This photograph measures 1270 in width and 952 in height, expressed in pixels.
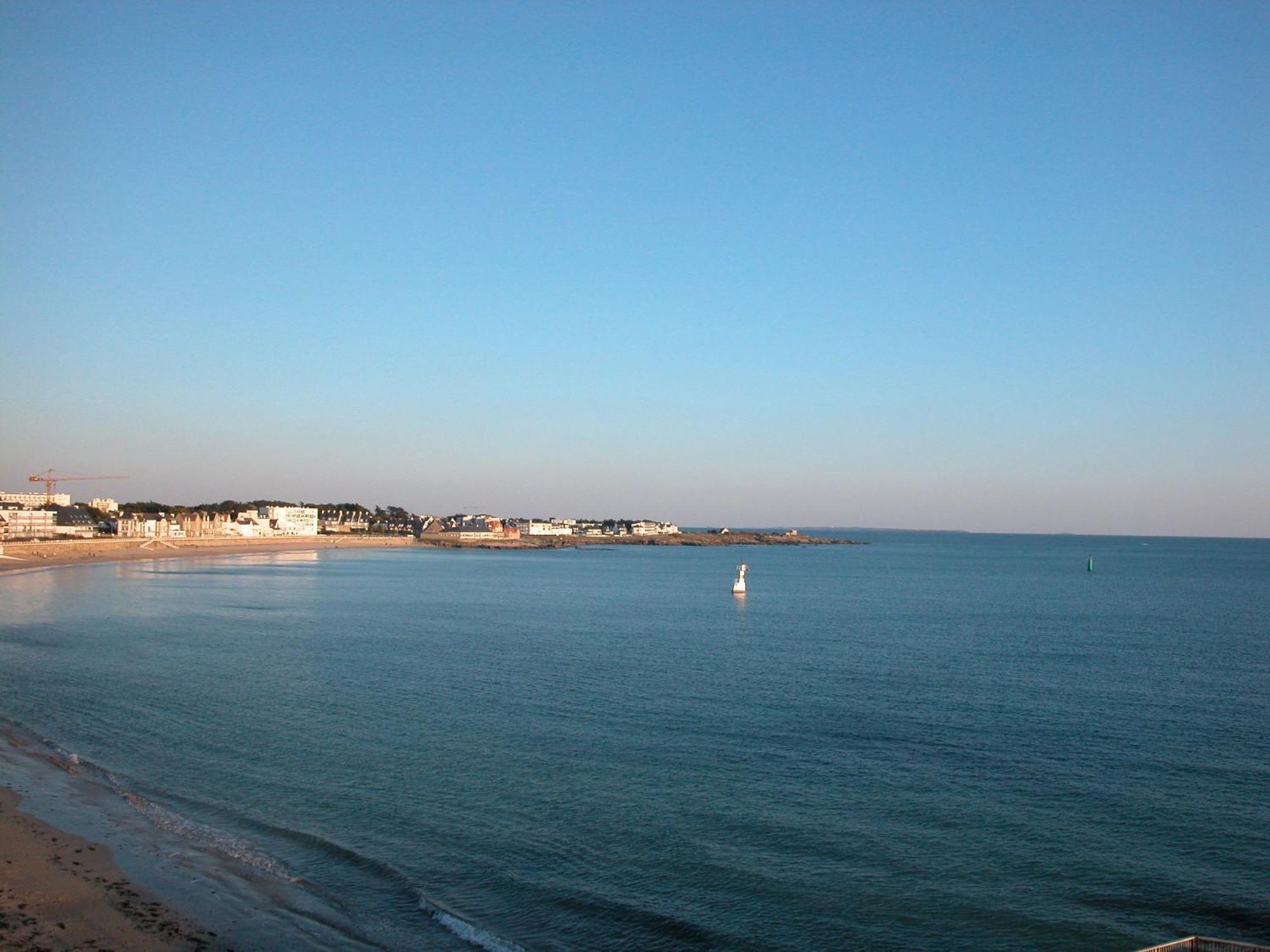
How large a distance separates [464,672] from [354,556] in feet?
306

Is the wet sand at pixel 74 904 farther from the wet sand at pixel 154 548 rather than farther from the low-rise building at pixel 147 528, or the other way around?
the low-rise building at pixel 147 528

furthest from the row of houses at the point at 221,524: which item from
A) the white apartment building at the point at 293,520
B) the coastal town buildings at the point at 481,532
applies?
the coastal town buildings at the point at 481,532

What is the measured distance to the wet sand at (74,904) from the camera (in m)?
10.0

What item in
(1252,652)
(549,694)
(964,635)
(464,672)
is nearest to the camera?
(549,694)

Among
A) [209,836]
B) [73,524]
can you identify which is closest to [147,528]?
[73,524]

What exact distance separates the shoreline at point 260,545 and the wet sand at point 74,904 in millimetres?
71316

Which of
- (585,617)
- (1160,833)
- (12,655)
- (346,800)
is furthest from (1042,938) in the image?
(585,617)

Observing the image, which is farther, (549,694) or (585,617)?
(585,617)

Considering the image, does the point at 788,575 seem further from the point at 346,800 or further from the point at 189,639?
the point at 346,800

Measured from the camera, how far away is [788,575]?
84938 millimetres

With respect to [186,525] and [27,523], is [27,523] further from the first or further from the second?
[186,525]

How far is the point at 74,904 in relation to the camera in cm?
1093

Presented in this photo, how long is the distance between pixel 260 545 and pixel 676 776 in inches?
4809

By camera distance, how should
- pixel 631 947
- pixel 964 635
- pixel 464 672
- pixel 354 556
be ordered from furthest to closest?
pixel 354 556
pixel 964 635
pixel 464 672
pixel 631 947
